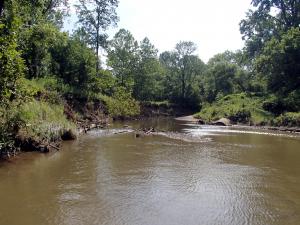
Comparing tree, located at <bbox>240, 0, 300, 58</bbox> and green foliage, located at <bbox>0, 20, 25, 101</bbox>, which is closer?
green foliage, located at <bbox>0, 20, 25, 101</bbox>

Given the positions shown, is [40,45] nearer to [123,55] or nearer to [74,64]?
[74,64]

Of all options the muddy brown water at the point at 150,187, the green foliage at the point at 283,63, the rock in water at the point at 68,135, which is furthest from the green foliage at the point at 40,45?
the green foliage at the point at 283,63

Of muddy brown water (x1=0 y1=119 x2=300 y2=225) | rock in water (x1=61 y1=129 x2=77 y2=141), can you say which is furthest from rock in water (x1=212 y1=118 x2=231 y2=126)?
rock in water (x1=61 y1=129 x2=77 y2=141)

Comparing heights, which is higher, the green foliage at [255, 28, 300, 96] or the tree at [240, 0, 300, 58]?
the tree at [240, 0, 300, 58]

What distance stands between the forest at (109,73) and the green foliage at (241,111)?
0.14 meters

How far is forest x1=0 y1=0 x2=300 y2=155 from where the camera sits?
57.9 ft

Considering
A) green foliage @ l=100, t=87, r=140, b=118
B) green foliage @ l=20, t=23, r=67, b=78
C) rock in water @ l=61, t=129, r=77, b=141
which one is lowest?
rock in water @ l=61, t=129, r=77, b=141

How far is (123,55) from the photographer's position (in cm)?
6994

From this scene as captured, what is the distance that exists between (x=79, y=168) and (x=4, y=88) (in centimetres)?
458

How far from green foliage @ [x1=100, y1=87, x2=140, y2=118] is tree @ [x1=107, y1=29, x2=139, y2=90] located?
1761 centimetres

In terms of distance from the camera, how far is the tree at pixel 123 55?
6900cm

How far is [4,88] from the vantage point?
1540 centimetres

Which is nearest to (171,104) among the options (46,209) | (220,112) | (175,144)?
(220,112)

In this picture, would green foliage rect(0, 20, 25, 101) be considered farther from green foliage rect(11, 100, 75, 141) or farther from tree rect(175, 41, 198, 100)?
tree rect(175, 41, 198, 100)
